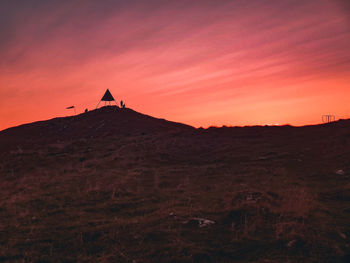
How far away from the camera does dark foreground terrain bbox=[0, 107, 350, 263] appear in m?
7.10

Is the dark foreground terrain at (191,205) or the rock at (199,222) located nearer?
the dark foreground terrain at (191,205)

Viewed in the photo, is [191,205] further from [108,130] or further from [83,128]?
[83,128]

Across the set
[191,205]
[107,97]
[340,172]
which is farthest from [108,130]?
[191,205]

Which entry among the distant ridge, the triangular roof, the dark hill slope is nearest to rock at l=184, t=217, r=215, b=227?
the distant ridge

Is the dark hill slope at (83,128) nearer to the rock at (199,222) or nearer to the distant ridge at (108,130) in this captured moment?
the distant ridge at (108,130)

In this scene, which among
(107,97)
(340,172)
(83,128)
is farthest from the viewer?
(107,97)

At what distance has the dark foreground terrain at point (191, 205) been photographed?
23.3 ft

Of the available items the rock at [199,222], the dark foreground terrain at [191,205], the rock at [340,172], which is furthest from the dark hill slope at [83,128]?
the rock at [199,222]

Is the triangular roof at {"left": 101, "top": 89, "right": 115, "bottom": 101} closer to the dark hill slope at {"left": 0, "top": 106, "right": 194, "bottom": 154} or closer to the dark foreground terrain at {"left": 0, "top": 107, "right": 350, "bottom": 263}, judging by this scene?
the dark hill slope at {"left": 0, "top": 106, "right": 194, "bottom": 154}

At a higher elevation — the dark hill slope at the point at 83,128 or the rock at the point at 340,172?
the dark hill slope at the point at 83,128

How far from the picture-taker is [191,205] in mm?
10578

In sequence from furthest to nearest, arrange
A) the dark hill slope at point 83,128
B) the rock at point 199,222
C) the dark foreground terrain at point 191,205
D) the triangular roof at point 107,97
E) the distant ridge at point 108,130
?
the triangular roof at point 107,97, the dark hill slope at point 83,128, the distant ridge at point 108,130, the rock at point 199,222, the dark foreground terrain at point 191,205

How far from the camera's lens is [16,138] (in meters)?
42.6

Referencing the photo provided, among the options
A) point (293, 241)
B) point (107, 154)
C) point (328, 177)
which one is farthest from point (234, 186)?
point (107, 154)
